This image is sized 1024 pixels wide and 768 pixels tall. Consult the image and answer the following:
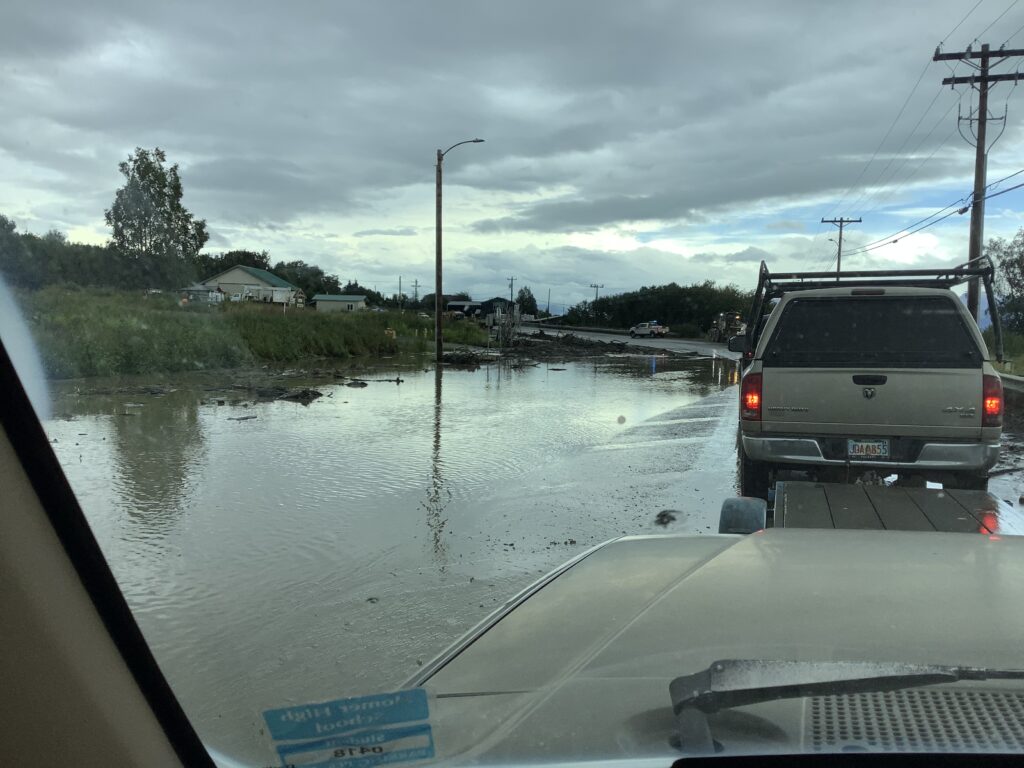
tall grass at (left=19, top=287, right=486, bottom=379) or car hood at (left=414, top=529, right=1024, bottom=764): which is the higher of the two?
tall grass at (left=19, top=287, right=486, bottom=379)

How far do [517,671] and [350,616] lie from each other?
9.66ft

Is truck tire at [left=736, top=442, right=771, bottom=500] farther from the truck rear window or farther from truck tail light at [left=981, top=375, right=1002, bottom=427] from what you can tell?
truck tail light at [left=981, top=375, right=1002, bottom=427]

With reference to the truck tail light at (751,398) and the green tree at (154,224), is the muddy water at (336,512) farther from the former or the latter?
the green tree at (154,224)

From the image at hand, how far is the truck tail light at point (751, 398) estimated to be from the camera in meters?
7.18

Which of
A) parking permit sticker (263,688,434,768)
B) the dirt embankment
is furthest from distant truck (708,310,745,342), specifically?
parking permit sticker (263,688,434,768)

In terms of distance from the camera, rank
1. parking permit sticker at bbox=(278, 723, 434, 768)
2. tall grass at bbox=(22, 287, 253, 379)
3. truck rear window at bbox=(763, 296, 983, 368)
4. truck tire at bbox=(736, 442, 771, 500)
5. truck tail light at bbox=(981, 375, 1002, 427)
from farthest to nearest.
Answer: tall grass at bbox=(22, 287, 253, 379), truck tire at bbox=(736, 442, 771, 500), truck rear window at bbox=(763, 296, 983, 368), truck tail light at bbox=(981, 375, 1002, 427), parking permit sticker at bbox=(278, 723, 434, 768)

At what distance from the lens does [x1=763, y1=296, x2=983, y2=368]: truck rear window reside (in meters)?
6.97

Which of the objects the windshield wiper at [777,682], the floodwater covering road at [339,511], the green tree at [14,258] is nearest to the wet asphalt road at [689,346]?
the floodwater covering road at [339,511]

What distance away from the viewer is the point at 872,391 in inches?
273

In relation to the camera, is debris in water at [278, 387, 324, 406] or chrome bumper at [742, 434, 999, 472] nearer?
chrome bumper at [742, 434, 999, 472]

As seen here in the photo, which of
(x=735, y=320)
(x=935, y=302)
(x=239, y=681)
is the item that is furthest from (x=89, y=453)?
(x=735, y=320)

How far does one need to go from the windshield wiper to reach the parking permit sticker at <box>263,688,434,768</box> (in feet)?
1.88

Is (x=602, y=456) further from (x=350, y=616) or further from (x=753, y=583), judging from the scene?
(x=753, y=583)

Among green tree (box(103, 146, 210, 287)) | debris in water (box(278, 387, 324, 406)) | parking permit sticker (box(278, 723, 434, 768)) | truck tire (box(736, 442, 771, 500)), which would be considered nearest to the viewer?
parking permit sticker (box(278, 723, 434, 768))
